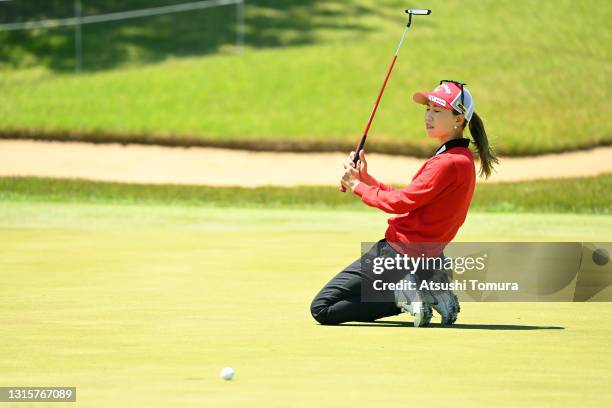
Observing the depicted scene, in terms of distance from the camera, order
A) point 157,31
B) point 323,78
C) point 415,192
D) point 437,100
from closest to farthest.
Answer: point 415,192
point 437,100
point 323,78
point 157,31

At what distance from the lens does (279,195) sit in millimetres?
24281

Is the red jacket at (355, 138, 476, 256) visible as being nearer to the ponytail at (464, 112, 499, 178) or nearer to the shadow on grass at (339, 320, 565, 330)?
the ponytail at (464, 112, 499, 178)

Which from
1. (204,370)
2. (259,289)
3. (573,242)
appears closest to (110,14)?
(573,242)

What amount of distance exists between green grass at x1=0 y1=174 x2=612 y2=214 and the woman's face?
12.5 metres

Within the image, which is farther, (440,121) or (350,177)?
(440,121)

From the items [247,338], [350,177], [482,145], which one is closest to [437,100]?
[482,145]

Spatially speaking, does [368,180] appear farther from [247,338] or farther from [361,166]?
[247,338]

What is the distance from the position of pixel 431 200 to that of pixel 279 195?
594 inches

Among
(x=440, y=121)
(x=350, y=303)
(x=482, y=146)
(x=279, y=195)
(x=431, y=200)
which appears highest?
(x=440, y=121)

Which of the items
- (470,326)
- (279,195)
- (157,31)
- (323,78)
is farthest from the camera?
(157,31)

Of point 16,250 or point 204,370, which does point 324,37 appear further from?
point 204,370

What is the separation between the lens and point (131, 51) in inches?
1655

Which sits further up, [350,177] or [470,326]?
[350,177]

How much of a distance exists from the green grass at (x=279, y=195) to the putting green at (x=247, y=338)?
724 cm
